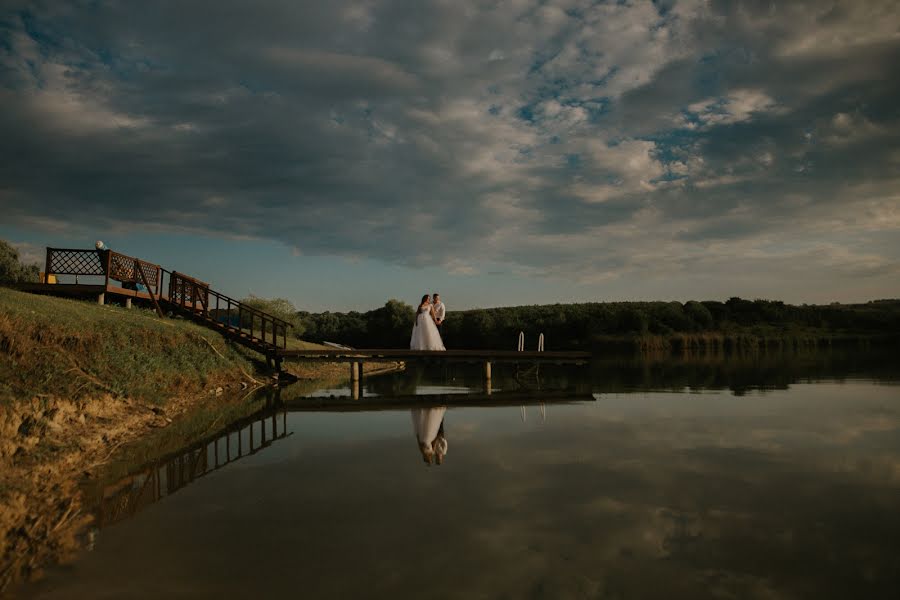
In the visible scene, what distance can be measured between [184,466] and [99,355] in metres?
7.00

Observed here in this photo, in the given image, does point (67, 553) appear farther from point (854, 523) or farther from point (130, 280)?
point (130, 280)

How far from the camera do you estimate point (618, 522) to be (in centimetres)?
546

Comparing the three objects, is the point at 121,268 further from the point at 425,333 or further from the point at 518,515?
the point at 518,515

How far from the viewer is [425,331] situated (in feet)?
71.4

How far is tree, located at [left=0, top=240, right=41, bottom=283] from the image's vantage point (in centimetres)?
4100

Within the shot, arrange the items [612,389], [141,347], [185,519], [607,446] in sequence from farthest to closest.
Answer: [612,389] < [141,347] < [607,446] < [185,519]

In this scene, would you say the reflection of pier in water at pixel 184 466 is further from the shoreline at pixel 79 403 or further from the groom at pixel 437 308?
the groom at pixel 437 308

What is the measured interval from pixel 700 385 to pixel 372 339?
182 feet

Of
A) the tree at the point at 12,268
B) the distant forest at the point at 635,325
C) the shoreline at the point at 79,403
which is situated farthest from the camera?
the distant forest at the point at 635,325

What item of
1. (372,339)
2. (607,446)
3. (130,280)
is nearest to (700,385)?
(607,446)

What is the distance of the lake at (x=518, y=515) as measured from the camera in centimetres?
422

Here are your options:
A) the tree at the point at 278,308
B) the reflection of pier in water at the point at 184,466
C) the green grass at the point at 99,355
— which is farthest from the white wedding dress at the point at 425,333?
the tree at the point at 278,308

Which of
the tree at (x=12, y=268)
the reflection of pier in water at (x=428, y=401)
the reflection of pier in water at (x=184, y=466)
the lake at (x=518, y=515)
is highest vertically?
the tree at (x=12, y=268)

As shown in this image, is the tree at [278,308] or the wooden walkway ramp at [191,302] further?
the tree at [278,308]
